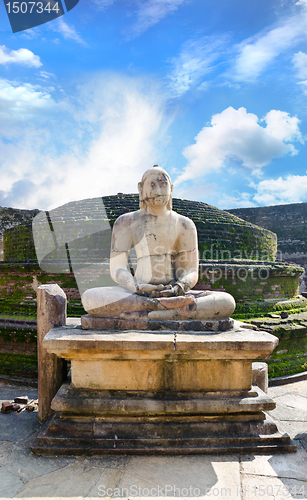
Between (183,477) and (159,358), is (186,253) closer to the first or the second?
(159,358)

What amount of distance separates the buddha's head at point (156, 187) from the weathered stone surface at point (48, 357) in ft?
3.97

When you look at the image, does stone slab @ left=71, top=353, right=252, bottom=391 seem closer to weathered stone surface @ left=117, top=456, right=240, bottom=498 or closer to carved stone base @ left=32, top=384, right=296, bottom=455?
carved stone base @ left=32, top=384, right=296, bottom=455

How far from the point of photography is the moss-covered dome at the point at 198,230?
27.2 feet

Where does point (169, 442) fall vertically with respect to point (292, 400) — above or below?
above

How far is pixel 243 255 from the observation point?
29.3 ft

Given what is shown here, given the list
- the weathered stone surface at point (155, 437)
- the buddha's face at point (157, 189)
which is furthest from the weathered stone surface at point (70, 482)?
the buddha's face at point (157, 189)

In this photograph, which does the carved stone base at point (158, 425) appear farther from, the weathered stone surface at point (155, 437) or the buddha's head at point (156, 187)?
the buddha's head at point (156, 187)

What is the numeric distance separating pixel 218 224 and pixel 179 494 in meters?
7.74

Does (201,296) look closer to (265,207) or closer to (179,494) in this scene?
(179,494)

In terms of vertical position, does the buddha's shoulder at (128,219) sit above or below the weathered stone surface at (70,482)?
above

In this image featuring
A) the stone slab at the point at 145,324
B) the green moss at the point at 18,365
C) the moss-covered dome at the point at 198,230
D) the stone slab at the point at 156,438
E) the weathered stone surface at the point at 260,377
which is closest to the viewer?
the stone slab at the point at 156,438

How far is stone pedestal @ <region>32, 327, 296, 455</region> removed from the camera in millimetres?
2100

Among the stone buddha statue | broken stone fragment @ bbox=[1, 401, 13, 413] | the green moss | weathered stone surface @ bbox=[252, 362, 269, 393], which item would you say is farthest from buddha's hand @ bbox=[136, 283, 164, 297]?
the green moss

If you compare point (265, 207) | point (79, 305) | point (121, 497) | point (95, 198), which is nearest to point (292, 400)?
point (121, 497)
